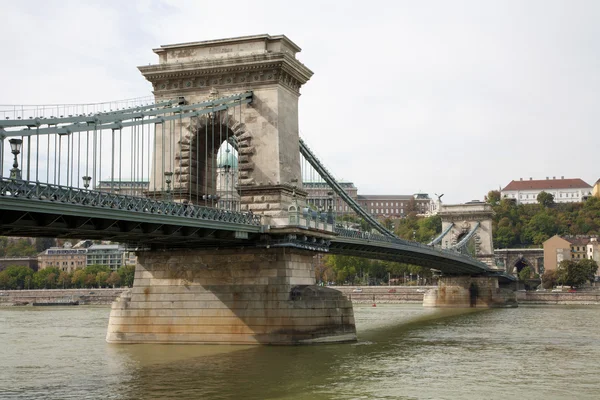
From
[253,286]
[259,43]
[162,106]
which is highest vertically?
[259,43]

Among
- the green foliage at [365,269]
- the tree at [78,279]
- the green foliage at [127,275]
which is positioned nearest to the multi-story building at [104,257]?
the tree at [78,279]

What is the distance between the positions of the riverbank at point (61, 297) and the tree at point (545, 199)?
112 metres

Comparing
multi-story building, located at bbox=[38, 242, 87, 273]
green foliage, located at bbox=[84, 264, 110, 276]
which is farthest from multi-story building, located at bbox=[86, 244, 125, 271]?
green foliage, located at bbox=[84, 264, 110, 276]

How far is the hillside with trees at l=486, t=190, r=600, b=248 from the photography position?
166750 mm

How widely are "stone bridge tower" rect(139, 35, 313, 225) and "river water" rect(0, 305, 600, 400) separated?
7761 millimetres

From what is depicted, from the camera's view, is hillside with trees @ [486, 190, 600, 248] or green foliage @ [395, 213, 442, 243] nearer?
green foliage @ [395, 213, 442, 243]

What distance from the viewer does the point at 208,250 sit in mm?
35906

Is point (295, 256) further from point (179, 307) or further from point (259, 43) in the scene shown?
point (259, 43)

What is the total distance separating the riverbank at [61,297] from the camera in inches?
4469

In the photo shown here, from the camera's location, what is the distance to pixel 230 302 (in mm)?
34812

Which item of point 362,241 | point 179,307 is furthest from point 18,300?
point 179,307

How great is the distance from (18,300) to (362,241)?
81.9 meters

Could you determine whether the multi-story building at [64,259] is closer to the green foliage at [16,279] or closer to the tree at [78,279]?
the green foliage at [16,279]

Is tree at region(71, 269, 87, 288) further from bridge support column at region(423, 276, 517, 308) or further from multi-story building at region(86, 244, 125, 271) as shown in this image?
bridge support column at region(423, 276, 517, 308)
